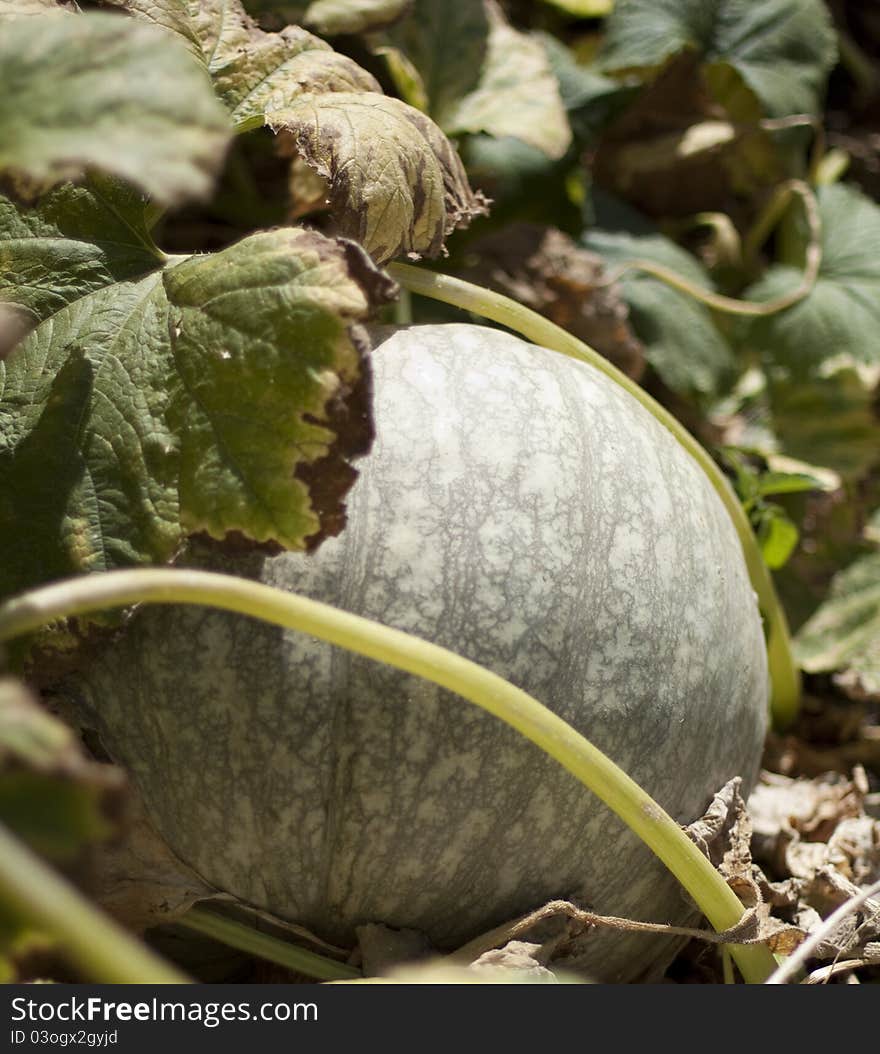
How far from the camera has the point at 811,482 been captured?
179cm

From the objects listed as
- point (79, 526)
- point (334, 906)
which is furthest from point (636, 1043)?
point (79, 526)

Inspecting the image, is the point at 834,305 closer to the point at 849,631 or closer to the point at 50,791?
the point at 849,631

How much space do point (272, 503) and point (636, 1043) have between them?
58 cm

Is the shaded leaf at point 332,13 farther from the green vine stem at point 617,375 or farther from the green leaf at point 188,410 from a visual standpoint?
the green leaf at point 188,410

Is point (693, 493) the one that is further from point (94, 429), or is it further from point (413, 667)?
point (94, 429)

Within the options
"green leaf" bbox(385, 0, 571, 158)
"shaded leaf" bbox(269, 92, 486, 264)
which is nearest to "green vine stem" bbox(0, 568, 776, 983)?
"shaded leaf" bbox(269, 92, 486, 264)

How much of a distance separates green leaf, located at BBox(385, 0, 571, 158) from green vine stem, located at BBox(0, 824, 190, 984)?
1.39 metres

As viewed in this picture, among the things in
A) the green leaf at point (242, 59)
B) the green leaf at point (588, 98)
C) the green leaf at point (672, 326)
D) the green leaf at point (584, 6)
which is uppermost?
the green leaf at point (242, 59)

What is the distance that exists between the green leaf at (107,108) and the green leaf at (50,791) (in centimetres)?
33

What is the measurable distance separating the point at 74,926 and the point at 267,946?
2.32 ft

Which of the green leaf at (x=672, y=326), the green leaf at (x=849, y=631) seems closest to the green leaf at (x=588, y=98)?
the green leaf at (x=672, y=326)

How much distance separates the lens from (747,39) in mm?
2182

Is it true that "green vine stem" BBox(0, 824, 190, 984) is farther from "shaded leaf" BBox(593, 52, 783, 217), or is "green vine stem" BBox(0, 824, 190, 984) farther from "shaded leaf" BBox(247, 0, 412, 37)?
"shaded leaf" BBox(593, 52, 783, 217)

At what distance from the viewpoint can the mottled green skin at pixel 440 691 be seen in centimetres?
114
